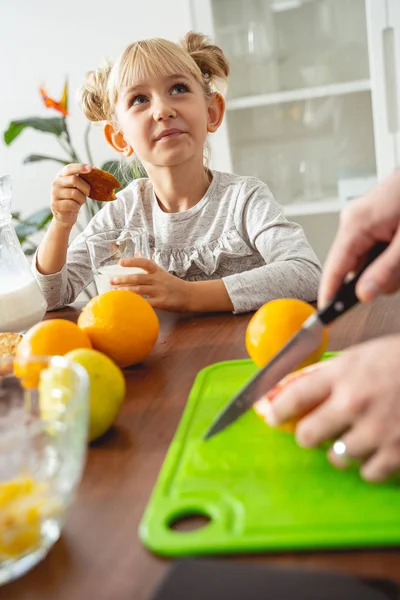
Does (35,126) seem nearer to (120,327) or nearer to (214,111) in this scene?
(214,111)

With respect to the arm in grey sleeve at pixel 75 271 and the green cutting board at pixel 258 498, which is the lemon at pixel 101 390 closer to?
the green cutting board at pixel 258 498

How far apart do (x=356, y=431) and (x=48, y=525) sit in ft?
0.74

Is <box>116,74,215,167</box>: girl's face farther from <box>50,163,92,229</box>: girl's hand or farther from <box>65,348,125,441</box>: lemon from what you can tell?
<box>65,348,125,441</box>: lemon

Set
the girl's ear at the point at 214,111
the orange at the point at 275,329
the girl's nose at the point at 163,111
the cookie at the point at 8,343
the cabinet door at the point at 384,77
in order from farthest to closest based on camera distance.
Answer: the cabinet door at the point at 384,77 → the girl's ear at the point at 214,111 → the girl's nose at the point at 163,111 → the cookie at the point at 8,343 → the orange at the point at 275,329

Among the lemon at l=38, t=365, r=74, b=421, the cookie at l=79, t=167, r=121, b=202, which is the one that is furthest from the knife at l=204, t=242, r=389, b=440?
the cookie at l=79, t=167, r=121, b=202

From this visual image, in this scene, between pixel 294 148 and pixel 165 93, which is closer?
pixel 165 93

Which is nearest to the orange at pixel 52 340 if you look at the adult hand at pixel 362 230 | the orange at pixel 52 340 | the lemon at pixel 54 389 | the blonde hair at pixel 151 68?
the orange at pixel 52 340

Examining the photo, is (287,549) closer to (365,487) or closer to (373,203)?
(365,487)

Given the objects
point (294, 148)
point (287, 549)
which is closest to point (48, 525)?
point (287, 549)

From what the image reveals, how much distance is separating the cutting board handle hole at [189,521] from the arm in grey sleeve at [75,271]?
2.67 feet

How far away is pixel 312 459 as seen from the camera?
0.52m

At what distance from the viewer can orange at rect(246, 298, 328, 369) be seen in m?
0.70

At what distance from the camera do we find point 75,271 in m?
1.40

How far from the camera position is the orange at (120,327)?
79 cm
